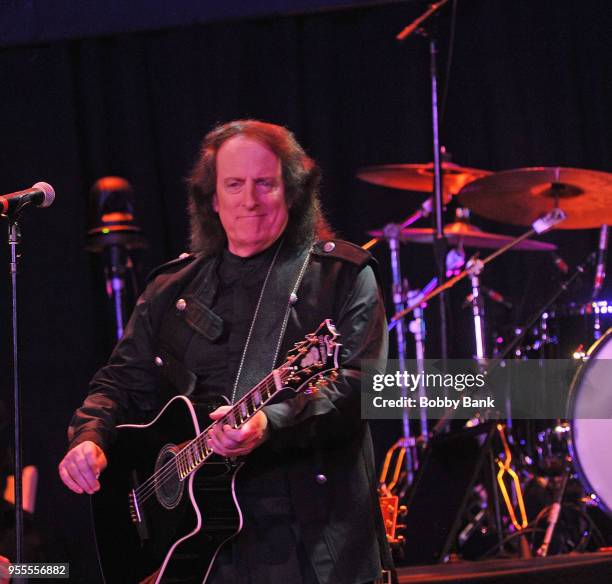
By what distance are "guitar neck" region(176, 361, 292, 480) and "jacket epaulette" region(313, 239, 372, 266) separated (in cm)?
43

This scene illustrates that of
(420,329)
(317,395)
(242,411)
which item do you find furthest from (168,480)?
Answer: (420,329)

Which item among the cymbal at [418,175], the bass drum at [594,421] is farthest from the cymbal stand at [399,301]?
the bass drum at [594,421]

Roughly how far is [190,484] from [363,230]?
3318 millimetres

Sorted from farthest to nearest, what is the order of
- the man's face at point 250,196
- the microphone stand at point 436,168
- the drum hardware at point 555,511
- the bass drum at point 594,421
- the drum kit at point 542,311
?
the microphone stand at point 436,168
the drum hardware at point 555,511
the drum kit at point 542,311
the bass drum at point 594,421
the man's face at point 250,196

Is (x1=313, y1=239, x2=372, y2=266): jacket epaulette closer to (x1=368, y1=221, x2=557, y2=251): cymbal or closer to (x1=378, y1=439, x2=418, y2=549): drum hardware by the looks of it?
(x1=378, y1=439, x2=418, y2=549): drum hardware

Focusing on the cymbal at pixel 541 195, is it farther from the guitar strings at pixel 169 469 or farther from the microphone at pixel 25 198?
the guitar strings at pixel 169 469

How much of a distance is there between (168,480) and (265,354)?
1.45ft

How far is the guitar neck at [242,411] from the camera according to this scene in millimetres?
2398

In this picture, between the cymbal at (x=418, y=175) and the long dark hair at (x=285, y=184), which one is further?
the cymbal at (x=418, y=175)

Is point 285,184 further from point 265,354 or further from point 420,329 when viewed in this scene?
point 420,329

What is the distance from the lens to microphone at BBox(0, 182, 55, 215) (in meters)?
2.82

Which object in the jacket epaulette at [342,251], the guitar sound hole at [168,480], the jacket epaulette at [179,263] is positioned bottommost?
the guitar sound hole at [168,480]

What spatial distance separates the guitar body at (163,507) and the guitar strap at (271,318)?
135 millimetres

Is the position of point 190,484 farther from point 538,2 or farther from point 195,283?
point 538,2
